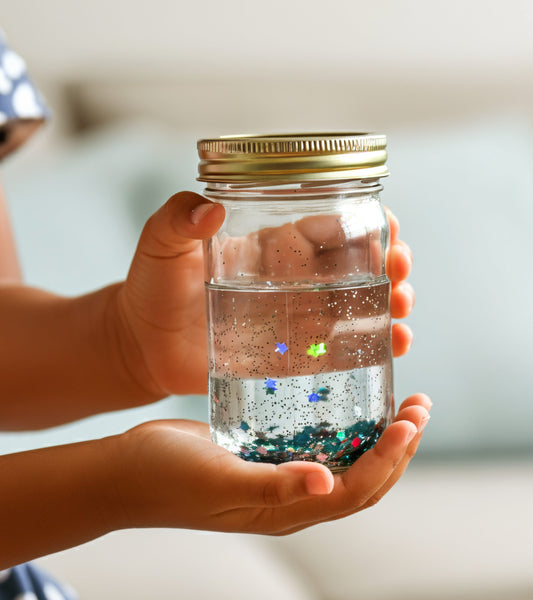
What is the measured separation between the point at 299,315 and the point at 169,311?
194 mm

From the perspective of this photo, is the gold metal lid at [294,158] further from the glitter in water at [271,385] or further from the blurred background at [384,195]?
the blurred background at [384,195]

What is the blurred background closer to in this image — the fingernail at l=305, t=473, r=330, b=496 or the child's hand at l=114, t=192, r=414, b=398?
the child's hand at l=114, t=192, r=414, b=398

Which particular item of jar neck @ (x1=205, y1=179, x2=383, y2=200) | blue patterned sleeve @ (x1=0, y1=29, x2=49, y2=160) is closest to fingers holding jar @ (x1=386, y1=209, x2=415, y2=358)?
jar neck @ (x1=205, y1=179, x2=383, y2=200)

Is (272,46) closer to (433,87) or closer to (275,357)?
(433,87)

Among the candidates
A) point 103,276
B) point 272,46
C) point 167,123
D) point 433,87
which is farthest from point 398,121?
point 103,276

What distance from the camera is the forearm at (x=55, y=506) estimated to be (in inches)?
22.6

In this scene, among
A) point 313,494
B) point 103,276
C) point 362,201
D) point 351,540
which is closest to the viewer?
point 313,494

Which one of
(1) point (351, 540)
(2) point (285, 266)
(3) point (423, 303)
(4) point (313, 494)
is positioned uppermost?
(2) point (285, 266)

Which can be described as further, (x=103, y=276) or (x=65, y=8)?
(x=65, y=8)

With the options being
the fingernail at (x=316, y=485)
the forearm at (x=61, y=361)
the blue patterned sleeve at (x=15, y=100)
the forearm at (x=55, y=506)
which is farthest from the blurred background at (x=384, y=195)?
the fingernail at (x=316, y=485)

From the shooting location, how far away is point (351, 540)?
1066mm

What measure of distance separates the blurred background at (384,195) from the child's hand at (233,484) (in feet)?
1.36

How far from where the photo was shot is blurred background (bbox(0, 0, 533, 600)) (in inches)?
40.1

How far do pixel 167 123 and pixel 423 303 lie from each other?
21.7 inches
